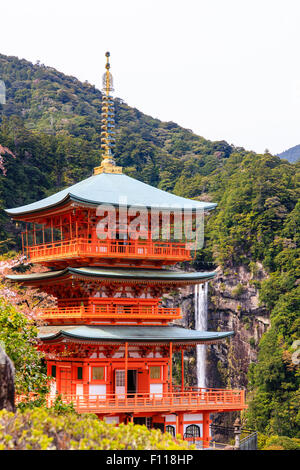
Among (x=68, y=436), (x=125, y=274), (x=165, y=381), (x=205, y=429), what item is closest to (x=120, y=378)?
(x=165, y=381)

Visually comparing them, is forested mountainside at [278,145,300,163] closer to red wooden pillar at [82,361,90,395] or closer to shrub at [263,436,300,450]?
shrub at [263,436,300,450]

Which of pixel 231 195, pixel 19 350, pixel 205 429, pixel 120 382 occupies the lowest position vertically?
pixel 205 429

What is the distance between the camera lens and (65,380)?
2769 cm

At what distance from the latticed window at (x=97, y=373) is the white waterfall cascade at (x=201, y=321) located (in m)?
34.8

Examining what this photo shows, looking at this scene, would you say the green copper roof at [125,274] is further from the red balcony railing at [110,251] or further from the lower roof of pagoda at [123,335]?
the lower roof of pagoda at [123,335]

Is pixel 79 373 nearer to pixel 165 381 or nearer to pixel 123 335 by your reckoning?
pixel 123 335

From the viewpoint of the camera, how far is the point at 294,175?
2795 inches

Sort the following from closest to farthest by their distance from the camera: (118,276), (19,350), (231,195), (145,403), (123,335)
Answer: (19,350)
(145,403)
(123,335)
(118,276)
(231,195)

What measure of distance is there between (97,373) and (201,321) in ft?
120

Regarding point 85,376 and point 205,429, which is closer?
point 85,376

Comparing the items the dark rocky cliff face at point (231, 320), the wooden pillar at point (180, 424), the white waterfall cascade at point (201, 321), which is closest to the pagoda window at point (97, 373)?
the wooden pillar at point (180, 424)

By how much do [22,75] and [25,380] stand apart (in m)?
105

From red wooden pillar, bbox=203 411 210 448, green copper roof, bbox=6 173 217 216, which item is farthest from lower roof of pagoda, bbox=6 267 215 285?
red wooden pillar, bbox=203 411 210 448

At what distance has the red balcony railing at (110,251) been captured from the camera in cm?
2655
